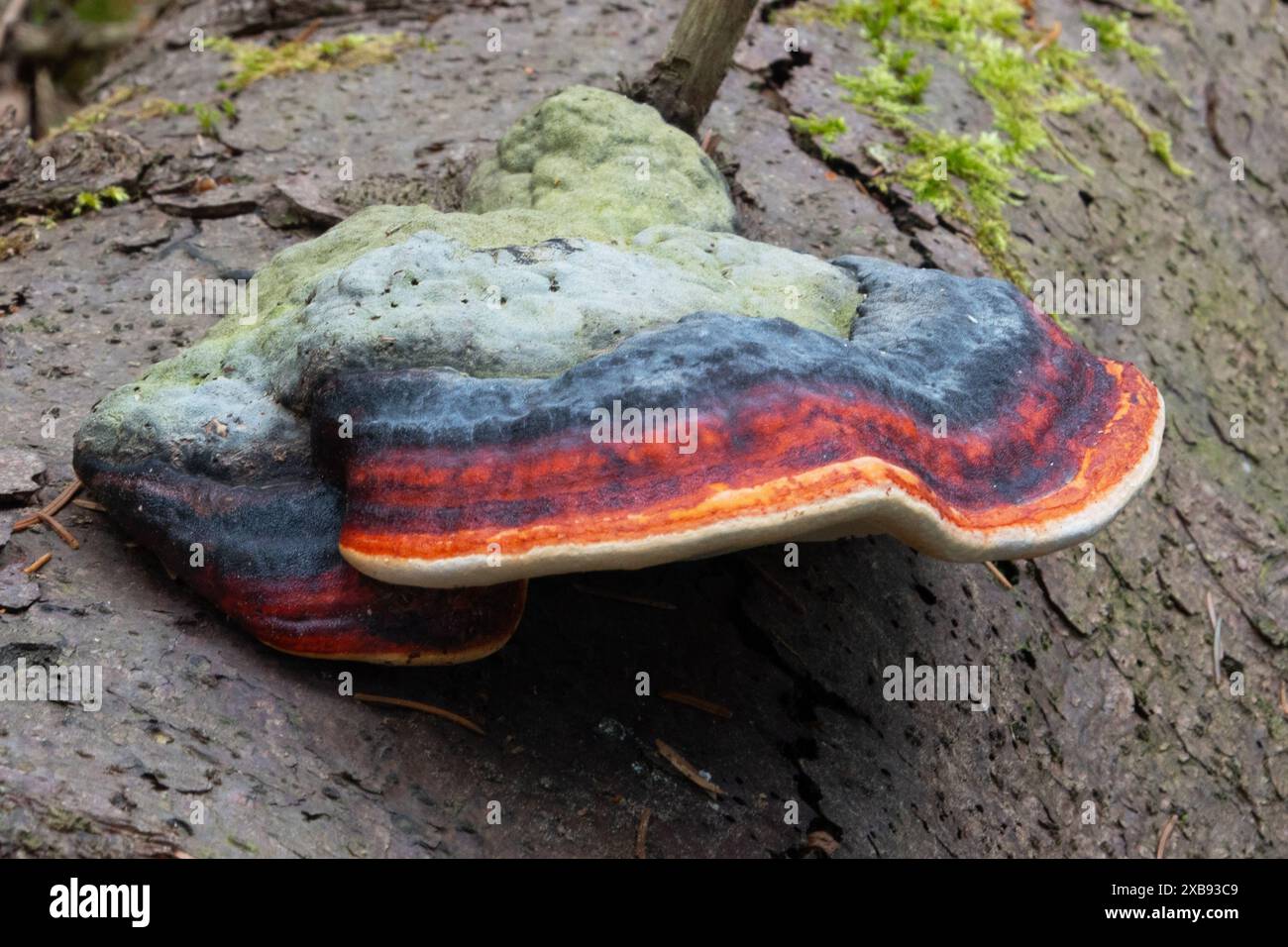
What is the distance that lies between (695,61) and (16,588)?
106 inches

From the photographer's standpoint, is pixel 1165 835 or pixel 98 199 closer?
pixel 1165 835

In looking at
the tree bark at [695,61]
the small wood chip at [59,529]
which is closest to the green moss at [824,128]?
the tree bark at [695,61]

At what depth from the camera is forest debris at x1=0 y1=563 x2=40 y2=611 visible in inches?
97.9

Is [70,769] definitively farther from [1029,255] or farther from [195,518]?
[1029,255]

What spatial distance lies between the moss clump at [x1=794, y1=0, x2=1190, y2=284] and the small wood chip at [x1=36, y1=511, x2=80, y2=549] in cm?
298

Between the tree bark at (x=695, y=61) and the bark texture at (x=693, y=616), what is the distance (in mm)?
352

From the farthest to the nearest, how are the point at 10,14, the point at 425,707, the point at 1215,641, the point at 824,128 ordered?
the point at 10,14 → the point at 824,128 → the point at 1215,641 → the point at 425,707

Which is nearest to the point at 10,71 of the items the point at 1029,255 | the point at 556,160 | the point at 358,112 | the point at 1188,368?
the point at 358,112

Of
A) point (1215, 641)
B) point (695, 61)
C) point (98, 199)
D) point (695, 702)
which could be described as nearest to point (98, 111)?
point (98, 199)

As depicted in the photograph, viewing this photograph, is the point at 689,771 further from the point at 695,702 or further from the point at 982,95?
the point at 982,95

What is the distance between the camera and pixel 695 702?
2789mm

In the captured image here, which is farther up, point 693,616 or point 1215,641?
point 693,616

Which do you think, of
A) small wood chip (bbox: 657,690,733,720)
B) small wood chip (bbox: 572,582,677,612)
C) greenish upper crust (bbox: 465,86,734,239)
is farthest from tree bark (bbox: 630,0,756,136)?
small wood chip (bbox: 657,690,733,720)

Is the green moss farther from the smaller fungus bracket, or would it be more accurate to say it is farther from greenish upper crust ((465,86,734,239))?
the smaller fungus bracket
